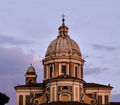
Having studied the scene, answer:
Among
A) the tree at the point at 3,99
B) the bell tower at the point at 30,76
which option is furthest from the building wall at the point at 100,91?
the bell tower at the point at 30,76

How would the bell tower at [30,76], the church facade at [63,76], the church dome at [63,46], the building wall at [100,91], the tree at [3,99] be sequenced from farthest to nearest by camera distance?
the bell tower at [30,76] → the building wall at [100,91] → the church dome at [63,46] → the tree at [3,99] → the church facade at [63,76]

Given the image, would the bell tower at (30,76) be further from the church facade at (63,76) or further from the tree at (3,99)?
the tree at (3,99)

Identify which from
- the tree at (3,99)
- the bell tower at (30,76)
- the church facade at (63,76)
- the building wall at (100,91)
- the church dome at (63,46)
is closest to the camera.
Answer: the church facade at (63,76)

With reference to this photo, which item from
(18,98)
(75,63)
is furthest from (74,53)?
(18,98)

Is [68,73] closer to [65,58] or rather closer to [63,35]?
[65,58]

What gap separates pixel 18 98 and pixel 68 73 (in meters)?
14.4

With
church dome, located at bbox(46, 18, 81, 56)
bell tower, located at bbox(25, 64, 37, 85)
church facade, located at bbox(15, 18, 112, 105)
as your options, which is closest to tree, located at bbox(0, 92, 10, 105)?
church facade, located at bbox(15, 18, 112, 105)

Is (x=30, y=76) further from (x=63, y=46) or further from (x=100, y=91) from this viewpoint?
(x=100, y=91)

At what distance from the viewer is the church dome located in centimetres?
10369

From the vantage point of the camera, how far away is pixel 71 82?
95.6 m

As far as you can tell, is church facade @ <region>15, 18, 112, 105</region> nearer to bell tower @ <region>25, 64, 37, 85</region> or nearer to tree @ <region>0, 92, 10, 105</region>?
tree @ <region>0, 92, 10, 105</region>

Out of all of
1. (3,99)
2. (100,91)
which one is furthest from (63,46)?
(3,99)

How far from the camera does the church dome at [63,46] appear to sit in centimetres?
10369

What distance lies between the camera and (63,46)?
105 metres
